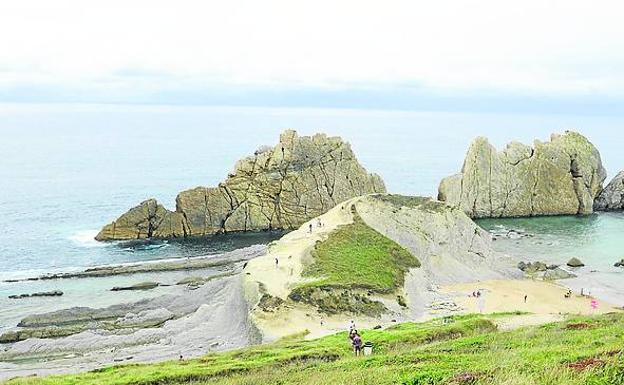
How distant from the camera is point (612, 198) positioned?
122 metres

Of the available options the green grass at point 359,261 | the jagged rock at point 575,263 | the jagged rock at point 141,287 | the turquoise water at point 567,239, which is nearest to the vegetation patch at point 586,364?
the green grass at point 359,261

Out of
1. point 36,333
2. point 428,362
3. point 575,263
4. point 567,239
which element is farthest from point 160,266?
point 428,362

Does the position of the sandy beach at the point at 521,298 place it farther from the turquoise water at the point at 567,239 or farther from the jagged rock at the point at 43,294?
the jagged rock at the point at 43,294

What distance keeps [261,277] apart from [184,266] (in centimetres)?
2387

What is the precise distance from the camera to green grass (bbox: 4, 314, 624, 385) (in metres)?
20.0

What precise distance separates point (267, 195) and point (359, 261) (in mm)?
41259

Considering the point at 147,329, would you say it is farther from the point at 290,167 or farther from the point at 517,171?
the point at 517,171

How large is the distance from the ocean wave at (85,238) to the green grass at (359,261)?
4189 cm

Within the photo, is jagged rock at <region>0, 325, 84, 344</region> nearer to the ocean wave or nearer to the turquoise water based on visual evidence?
the ocean wave

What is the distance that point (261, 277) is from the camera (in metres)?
62.2

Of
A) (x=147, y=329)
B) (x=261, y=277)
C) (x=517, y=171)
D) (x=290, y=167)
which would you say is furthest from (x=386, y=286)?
(x=517, y=171)

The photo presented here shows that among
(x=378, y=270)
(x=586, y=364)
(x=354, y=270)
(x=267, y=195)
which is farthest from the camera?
(x=267, y=195)

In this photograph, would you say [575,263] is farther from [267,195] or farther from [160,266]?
[160,266]

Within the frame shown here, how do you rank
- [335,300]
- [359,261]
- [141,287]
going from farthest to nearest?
[141,287] → [359,261] → [335,300]
